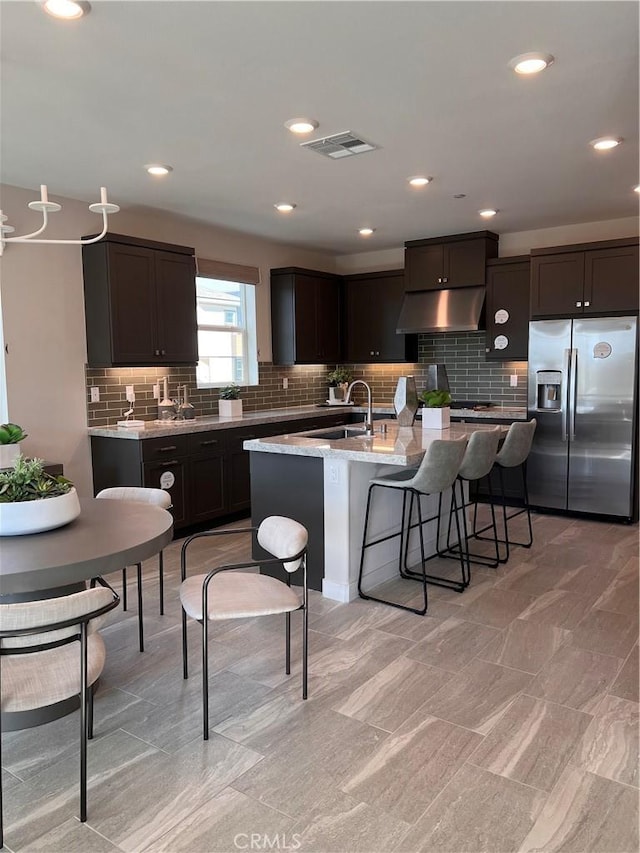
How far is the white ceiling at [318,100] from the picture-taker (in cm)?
239

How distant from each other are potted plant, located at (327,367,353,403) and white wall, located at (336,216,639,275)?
1.34m

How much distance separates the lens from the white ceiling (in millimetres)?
2391

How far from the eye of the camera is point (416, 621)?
3.48 meters

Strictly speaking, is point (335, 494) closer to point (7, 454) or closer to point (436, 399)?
point (436, 399)

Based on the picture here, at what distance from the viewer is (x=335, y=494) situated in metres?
3.79

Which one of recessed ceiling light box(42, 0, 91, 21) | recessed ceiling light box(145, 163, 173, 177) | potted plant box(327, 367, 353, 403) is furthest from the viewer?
potted plant box(327, 367, 353, 403)

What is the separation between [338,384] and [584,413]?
2.94 m

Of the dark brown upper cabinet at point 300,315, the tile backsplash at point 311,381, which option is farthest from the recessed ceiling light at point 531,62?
the dark brown upper cabinet at point 300,315

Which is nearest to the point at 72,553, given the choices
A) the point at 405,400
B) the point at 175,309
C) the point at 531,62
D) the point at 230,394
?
the point at 531,62

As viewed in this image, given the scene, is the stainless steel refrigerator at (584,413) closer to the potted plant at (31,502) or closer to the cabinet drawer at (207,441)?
the cabinet drawer at (207,441)

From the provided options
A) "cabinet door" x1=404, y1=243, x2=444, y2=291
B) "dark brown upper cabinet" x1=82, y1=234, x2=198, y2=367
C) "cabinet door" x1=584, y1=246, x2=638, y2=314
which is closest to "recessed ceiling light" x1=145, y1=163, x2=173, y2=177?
"dark brown upper cabinet" x1=82, y1=234, x2=198, y2=367

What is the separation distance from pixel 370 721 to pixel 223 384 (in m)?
4.35

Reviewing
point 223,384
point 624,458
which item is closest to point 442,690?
point 624,458

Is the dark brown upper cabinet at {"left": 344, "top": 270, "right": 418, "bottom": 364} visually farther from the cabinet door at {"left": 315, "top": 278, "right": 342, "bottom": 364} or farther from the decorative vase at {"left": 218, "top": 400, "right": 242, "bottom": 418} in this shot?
the decorative vase at {"left": 218, "top": 400, "right": 242, "bottom": 418}
